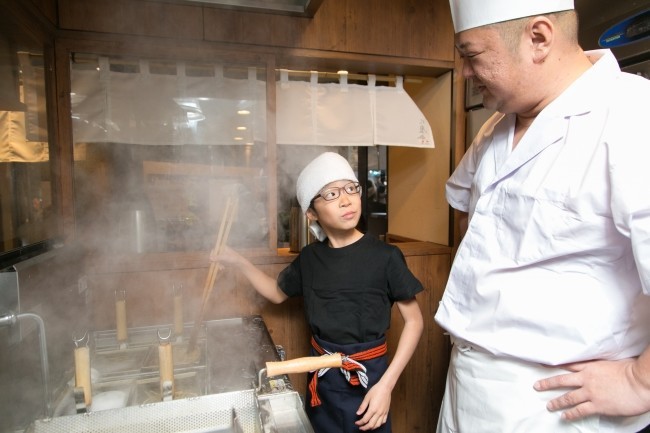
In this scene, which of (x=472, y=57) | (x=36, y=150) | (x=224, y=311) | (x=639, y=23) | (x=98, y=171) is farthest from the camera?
(x=98, y=171)

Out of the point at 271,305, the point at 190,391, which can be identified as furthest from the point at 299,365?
the point at 271,305

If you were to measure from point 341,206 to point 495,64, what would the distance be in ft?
2.54

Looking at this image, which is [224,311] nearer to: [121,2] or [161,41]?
[161,41]

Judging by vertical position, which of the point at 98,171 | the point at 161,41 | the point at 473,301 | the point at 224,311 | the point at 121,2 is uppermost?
the point at 121,2

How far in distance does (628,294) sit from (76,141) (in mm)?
2403

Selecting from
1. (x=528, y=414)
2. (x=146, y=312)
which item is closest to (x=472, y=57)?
(x=528, y=414)

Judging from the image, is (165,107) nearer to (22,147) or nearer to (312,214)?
(22,147)

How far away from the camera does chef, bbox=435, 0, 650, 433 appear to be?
0.98m

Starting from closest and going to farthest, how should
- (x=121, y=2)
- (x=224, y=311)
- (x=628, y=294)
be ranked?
1. (x=628, y=294)
2. (x=121, y=2)
3. (x=224, y=311)

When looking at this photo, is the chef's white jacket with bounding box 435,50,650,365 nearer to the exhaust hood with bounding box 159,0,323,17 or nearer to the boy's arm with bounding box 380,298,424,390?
the boy's arm with bounding box 380,298,424,390

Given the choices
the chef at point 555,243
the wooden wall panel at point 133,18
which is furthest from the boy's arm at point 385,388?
the wooden wall panel at point 133,18

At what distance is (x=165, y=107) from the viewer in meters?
2.21

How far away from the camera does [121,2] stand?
6.44ft

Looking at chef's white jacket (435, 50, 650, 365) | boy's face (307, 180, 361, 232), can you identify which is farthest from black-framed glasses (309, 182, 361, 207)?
chef's white jacket (435, 50, 650, 365)
